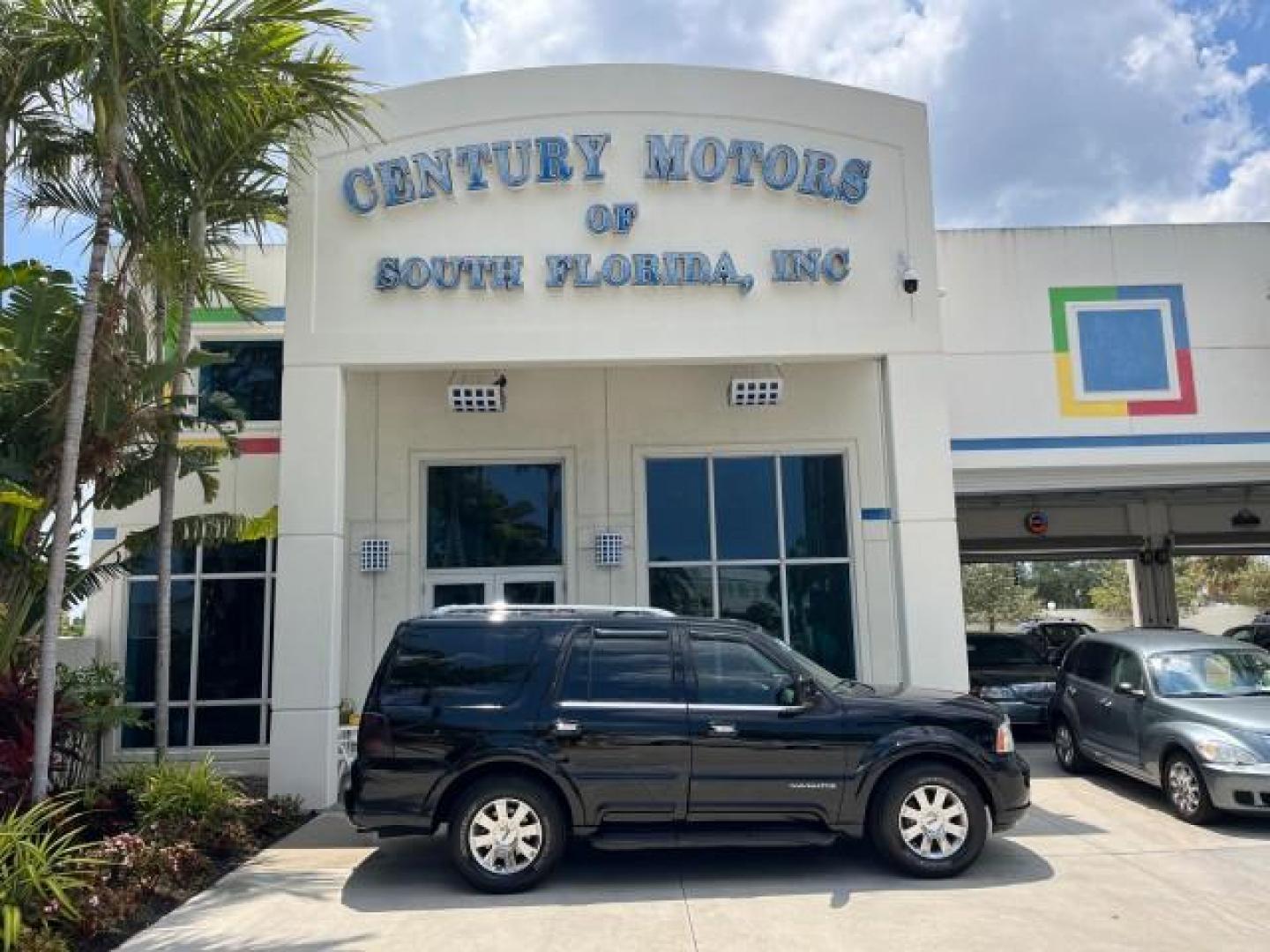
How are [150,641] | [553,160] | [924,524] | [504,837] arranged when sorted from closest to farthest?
[504,837] < [924,524] < [553,160] < [150,641]

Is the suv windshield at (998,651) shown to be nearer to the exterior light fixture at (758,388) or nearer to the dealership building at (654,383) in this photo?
the dealership building at (654,383)

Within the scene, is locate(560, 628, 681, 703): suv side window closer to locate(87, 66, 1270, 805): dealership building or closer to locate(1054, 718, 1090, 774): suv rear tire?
locate(87, 66, 1270, 805): dealership building

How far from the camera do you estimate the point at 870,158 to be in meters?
10.9

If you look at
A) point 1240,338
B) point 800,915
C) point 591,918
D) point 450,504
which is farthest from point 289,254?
point 1240,338

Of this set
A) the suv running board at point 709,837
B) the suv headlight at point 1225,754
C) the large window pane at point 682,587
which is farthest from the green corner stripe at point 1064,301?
the suv running board at point 709,837

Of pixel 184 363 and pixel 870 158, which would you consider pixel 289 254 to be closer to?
pixel 184 363

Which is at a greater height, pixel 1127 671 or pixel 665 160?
pixel 665 160

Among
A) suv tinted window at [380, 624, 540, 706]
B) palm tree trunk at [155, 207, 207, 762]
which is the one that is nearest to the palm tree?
palm tree trunk at [155, 207, 207, 762]

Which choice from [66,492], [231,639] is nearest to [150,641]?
[231,639]

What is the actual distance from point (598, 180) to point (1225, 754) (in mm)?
7835

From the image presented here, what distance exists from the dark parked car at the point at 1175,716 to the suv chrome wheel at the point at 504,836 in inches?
214

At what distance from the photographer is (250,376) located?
510 inches

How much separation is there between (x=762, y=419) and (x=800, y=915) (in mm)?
7428

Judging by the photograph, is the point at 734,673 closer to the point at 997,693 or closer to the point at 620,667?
the point at 620,667
